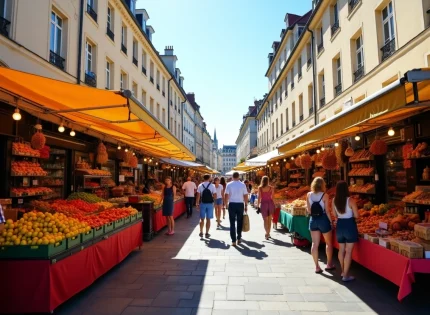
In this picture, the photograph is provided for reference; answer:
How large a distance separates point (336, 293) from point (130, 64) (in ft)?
53.4

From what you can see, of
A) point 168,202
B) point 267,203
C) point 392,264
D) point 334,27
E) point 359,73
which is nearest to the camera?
point 392,264

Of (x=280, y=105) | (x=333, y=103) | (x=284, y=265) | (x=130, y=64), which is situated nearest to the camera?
(x=284, y=265)

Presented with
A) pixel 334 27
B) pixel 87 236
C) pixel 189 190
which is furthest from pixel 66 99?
pixel 334 27

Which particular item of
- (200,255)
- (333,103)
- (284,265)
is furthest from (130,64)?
(284,265)

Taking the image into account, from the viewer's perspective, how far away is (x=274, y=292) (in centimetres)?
474

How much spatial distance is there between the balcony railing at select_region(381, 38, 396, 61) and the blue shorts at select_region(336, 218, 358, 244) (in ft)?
22.8

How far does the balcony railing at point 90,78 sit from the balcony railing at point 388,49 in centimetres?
1086

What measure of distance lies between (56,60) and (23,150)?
395cm

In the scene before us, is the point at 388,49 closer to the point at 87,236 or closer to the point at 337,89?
the point at 337,89

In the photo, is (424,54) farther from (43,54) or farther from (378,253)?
(43,54)

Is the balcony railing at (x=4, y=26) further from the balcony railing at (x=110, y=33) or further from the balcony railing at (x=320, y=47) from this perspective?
the balcony railing at (x=320, y=47)

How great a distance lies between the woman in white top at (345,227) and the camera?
17.4 feet

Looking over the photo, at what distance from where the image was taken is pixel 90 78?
1236 centimetres

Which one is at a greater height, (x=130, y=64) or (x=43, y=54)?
(x=130, y=64)
